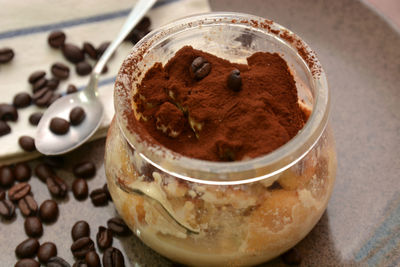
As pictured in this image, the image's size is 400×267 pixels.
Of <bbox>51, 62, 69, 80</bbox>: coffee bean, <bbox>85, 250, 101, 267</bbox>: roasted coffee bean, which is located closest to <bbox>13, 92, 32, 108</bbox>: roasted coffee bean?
<bbox>51, 62, 69, 80</bbox>: coffee bean

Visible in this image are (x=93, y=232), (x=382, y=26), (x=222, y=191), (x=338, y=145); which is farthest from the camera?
(x=382, y=26)

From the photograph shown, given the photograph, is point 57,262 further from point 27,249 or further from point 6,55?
point 6,55

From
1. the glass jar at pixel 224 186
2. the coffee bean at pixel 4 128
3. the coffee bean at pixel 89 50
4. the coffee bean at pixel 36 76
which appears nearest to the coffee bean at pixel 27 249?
the glass jar at pixel 224 186

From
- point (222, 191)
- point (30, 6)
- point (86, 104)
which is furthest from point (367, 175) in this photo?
point (30, 6)

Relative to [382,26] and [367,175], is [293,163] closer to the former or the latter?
[367,175]

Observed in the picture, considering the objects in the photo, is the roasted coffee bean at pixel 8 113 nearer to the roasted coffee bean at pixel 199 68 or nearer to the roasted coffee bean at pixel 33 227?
the roasted coffee bean at pixel 33 227

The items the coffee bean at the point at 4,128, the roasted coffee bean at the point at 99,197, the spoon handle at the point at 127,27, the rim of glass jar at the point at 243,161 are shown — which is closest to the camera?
the rim of glass jar at the point at 243,161
